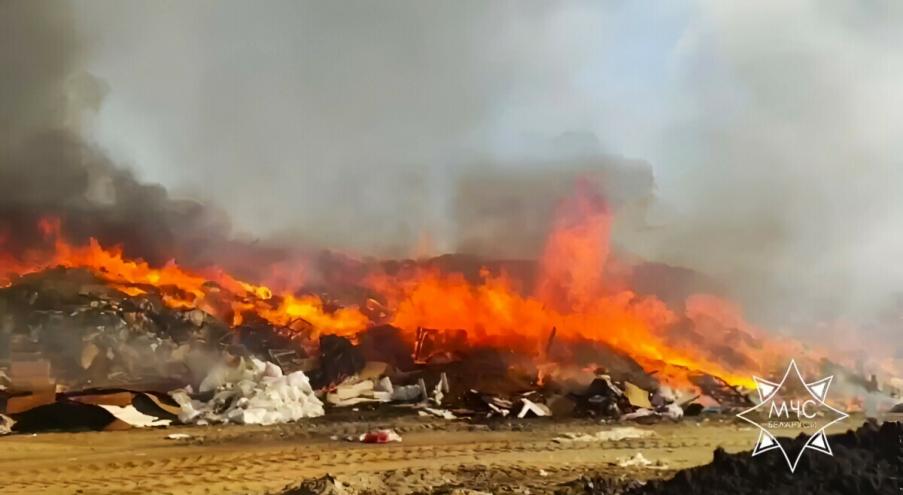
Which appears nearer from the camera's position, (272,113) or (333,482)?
(333,482)

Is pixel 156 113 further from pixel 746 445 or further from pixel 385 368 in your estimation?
pixel 746 445

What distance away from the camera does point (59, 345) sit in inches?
156

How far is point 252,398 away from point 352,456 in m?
0.61

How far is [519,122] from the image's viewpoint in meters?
4.71

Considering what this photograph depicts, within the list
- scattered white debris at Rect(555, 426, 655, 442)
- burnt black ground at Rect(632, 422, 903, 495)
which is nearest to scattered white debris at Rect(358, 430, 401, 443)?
scattered white debris at Rect(555, 426, 655, 442)

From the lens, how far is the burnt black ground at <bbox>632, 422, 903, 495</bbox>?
4.57m

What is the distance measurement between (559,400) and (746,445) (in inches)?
47.5

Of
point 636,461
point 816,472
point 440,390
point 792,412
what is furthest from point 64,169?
point 816,472

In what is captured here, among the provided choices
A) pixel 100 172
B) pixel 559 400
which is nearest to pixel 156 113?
pixel 100 172

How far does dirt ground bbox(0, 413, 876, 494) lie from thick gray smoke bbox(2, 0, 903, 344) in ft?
3.23

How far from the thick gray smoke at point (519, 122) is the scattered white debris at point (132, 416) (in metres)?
0.97

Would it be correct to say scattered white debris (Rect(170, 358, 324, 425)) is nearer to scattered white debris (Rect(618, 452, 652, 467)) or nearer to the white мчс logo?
scattered white debris (Rect(618, 452, 652, 467))

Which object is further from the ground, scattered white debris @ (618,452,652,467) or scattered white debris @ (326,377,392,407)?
scattered white debris @ (326,377,392,407)

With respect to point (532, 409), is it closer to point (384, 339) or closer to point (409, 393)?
point (409, 393)
